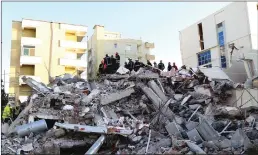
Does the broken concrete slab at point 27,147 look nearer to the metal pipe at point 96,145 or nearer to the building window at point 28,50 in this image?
the metal pipe at point 96,145

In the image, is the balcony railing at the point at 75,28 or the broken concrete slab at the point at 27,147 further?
the balcony railing at the point at 75,28

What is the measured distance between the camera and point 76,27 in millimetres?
30500

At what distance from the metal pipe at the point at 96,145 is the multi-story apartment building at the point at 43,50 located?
18614 millimetres

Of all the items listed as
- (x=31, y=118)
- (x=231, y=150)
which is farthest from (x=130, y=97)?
(x=231, y=150)

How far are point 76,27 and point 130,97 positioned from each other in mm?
19884

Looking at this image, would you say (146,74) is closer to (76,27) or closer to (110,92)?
(110,92)

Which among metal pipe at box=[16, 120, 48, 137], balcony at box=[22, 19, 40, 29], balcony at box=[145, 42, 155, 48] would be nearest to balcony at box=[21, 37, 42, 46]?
balcony at box=[22, 19, 40, 29]

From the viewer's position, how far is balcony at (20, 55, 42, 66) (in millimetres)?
26891

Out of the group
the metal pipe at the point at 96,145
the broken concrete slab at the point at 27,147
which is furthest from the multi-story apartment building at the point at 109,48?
the metal pipe at the point at 96,145

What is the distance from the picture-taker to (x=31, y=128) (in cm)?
999

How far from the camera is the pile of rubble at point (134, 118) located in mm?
9148

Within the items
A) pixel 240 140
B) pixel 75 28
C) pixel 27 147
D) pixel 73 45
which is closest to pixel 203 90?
pixel 240 140

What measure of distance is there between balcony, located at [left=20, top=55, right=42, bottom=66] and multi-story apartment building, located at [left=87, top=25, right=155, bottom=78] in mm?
6173

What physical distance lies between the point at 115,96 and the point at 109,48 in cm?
2236
